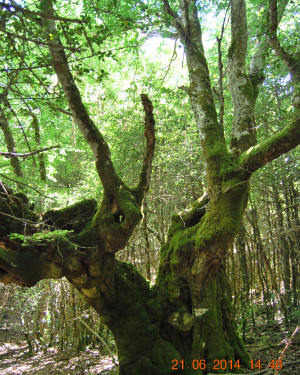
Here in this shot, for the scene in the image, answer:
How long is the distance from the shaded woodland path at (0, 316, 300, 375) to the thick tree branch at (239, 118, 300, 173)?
2.54 m

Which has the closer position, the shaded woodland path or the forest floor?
the forest floor

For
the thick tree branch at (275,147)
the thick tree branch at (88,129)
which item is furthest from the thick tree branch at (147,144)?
the thick tree branch at (275,147)

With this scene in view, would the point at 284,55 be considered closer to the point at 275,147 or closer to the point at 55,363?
the point at 275,147

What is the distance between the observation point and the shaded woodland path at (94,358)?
4164 mm

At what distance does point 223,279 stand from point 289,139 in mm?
2345

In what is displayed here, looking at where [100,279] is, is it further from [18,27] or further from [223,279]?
[18,27]

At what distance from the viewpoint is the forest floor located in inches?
158

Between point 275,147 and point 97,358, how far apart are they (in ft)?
17.8

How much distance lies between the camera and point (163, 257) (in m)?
4.41

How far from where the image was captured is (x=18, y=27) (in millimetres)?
3020

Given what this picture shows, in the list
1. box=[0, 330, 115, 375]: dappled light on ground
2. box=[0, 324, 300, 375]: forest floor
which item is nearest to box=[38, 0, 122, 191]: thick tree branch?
box=[0, 324, 300, 375]: forest floor

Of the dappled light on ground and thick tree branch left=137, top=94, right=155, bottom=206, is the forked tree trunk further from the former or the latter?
the dappled light on ground
